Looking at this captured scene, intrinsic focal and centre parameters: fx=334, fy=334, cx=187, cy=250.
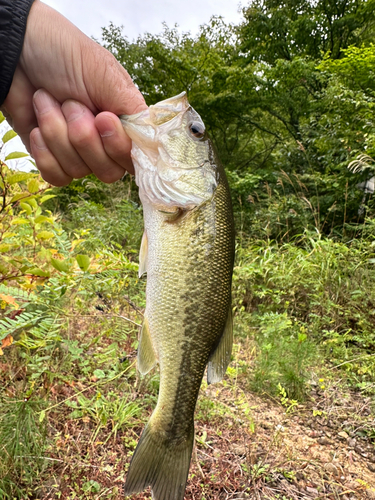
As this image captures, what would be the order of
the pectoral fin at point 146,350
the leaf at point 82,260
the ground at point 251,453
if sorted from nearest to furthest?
the pectoral fin at point 146,350 → the leaf at point 82,260 → the ground at point 251,453

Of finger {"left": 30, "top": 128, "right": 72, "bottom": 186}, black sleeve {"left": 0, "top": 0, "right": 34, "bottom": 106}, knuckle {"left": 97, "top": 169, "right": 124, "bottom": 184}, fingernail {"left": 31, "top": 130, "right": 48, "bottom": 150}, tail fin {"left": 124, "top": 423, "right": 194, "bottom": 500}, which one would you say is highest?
black sleeve {"left": 0, "top": 0, "right": 34, "bottom": 106}

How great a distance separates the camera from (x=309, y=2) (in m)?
14.6

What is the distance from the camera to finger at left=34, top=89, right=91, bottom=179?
55.8 inches

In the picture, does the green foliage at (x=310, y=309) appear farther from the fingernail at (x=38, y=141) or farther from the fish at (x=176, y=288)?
the fingernail at (x=38, y=141)

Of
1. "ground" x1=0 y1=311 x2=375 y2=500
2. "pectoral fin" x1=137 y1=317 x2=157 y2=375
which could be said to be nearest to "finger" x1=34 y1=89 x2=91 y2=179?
"pectoral fin" x1=137 y1=317 x2=157 y2=375

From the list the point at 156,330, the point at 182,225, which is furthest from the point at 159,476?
the point at 182,225

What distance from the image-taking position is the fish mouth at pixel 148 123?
4.50ft

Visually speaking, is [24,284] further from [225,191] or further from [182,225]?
[225,191]

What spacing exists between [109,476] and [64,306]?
1.34 metres

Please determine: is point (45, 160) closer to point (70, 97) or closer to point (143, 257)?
point (70, 97)

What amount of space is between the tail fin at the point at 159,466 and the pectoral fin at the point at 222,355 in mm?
262

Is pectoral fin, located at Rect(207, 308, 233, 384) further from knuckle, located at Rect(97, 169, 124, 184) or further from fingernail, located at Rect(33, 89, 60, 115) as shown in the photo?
fingernail, located at Rect(33, 89, 60, 115)

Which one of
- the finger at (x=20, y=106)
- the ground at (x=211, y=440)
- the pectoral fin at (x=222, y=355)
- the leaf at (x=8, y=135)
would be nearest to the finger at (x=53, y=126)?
the finger at (x=20, y=106)

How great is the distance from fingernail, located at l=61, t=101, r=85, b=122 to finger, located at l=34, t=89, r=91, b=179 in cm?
2
